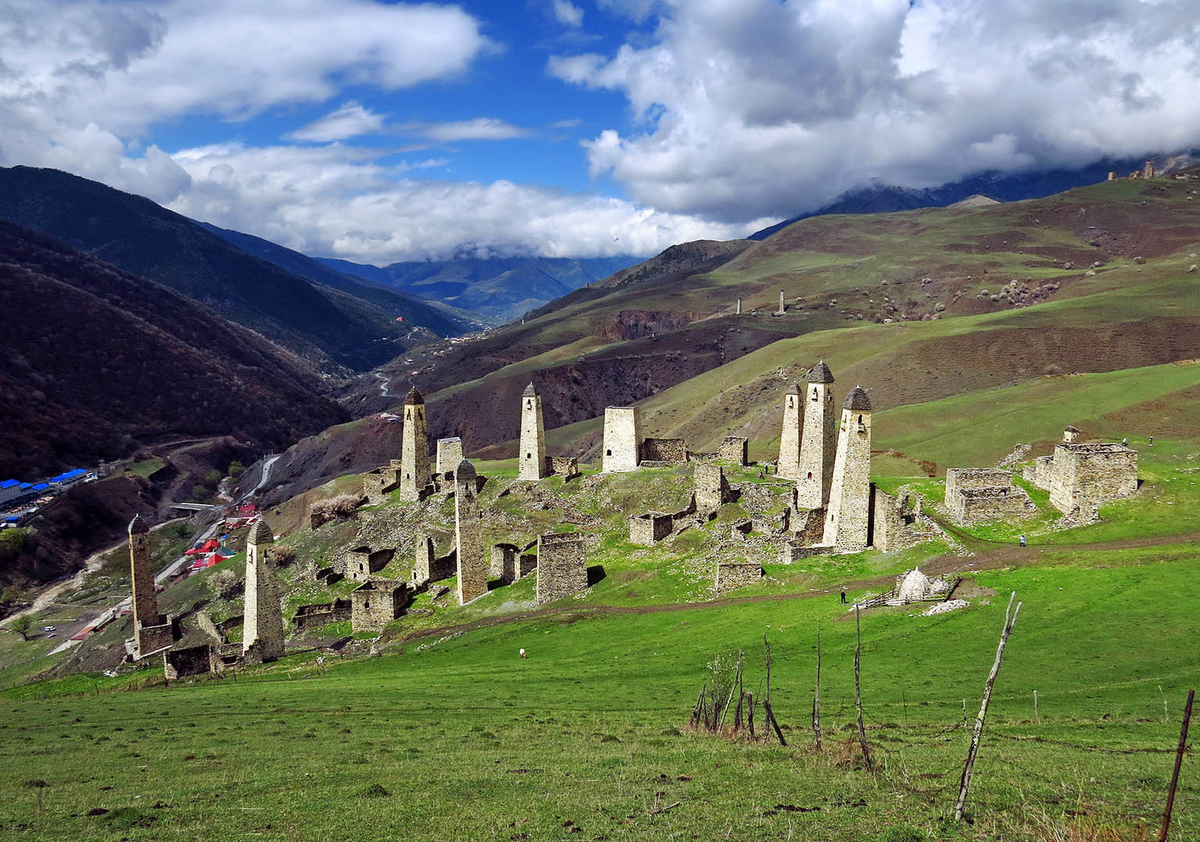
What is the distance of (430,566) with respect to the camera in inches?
2301

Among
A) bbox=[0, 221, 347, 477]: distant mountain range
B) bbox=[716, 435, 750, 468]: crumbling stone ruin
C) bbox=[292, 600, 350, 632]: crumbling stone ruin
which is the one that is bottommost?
bbox=[292, 600, 350, 632]: crumbling stone ruin

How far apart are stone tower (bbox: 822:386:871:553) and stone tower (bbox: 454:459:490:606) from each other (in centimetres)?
2409

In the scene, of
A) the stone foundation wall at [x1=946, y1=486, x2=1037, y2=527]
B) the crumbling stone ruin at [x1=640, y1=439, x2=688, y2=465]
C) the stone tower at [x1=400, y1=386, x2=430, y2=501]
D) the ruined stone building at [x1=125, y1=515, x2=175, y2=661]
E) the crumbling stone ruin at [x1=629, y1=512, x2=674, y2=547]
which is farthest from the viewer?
the stone tower at [x1=400, y1=386, x2=430, y2=501]

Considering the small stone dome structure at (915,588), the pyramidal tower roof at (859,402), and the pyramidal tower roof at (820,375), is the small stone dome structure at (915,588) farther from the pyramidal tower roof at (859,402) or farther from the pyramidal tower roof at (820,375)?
the pyramidal tower roof at (820,375)

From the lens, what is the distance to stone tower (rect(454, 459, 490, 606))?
5297 centimetres

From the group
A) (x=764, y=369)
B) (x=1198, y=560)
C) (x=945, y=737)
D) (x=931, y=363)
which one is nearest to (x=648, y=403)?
(x=764, y=369)

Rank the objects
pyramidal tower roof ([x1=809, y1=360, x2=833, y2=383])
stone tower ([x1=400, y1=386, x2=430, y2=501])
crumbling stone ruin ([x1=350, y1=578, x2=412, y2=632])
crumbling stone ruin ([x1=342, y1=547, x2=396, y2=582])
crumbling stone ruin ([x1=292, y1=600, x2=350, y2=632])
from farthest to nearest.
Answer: stone tower ([x1=400, y1=386, x2=430, y2=501]) < crumbling stone ruin ([x1=342, y1=547, x2=396, y2=582]) < crumbling stone ruin ([x1=292, y1=600, x2=350, y2=632]) < crumbling stone ruin ([x1=350, y1=578, x2=412, y2=632]) < pyramidal tower roof ([x1=809, y1=360, x2=833, y2=383])

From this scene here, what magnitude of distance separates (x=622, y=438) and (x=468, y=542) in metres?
19.3

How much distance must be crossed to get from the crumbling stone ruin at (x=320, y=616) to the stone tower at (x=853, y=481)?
3570 cm

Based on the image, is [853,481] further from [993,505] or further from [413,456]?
[413,456]

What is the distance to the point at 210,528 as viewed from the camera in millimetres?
111688

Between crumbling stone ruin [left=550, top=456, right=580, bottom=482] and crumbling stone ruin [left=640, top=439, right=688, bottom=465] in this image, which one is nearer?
crumbling stone ruin [left=550, top=456, right=580, bottom=482]

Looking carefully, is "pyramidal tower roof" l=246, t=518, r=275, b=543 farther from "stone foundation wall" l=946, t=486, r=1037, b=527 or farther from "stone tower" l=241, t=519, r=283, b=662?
"stone foundation wall" l=946, t=486, r=1037, b=527

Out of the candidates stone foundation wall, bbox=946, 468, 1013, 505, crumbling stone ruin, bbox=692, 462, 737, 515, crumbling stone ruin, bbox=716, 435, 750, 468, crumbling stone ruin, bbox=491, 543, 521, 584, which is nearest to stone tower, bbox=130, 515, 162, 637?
crumbling stone ruin, bbox=491, 543, 521, 584
